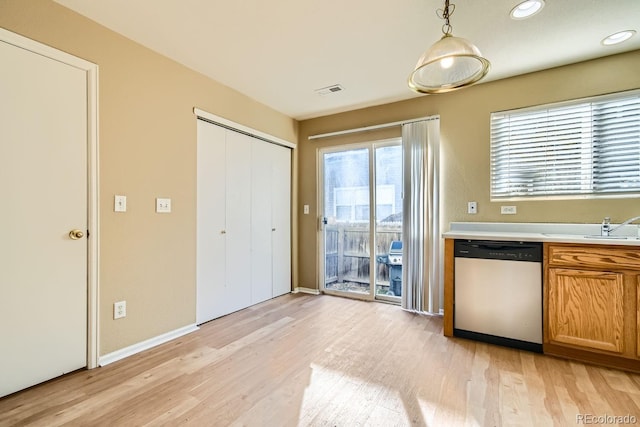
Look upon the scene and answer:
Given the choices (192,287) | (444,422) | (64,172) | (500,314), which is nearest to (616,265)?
(500,314)

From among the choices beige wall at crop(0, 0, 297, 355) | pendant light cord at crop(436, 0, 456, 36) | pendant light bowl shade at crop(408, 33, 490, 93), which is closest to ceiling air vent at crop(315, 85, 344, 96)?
beige wall at crop(0, 0, 297, 355)

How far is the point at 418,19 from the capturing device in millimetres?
2068

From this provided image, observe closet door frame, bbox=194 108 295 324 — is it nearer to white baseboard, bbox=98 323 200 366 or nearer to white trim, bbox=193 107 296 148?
white trim, bbox=193 107 296 148

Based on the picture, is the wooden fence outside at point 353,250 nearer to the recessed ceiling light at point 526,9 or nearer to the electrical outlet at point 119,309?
the recessed ceiling light at point 526,9

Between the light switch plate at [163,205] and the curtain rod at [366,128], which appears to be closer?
the light switch plate at [163,205]

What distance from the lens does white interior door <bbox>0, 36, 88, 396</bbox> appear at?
1753 mm

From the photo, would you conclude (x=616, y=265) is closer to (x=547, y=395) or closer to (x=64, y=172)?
(x=547, y=395)

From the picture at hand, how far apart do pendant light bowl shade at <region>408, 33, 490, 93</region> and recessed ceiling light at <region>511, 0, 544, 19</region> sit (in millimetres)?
652

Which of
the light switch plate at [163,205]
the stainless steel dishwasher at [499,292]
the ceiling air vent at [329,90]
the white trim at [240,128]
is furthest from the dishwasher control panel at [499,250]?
the light switch plate at [163,205]

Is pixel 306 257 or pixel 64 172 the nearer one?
pixel 64 172

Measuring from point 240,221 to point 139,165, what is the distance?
1.24 metres

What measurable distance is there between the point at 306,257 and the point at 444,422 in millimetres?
2882

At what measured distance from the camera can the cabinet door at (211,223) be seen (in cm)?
292

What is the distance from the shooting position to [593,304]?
216cm
